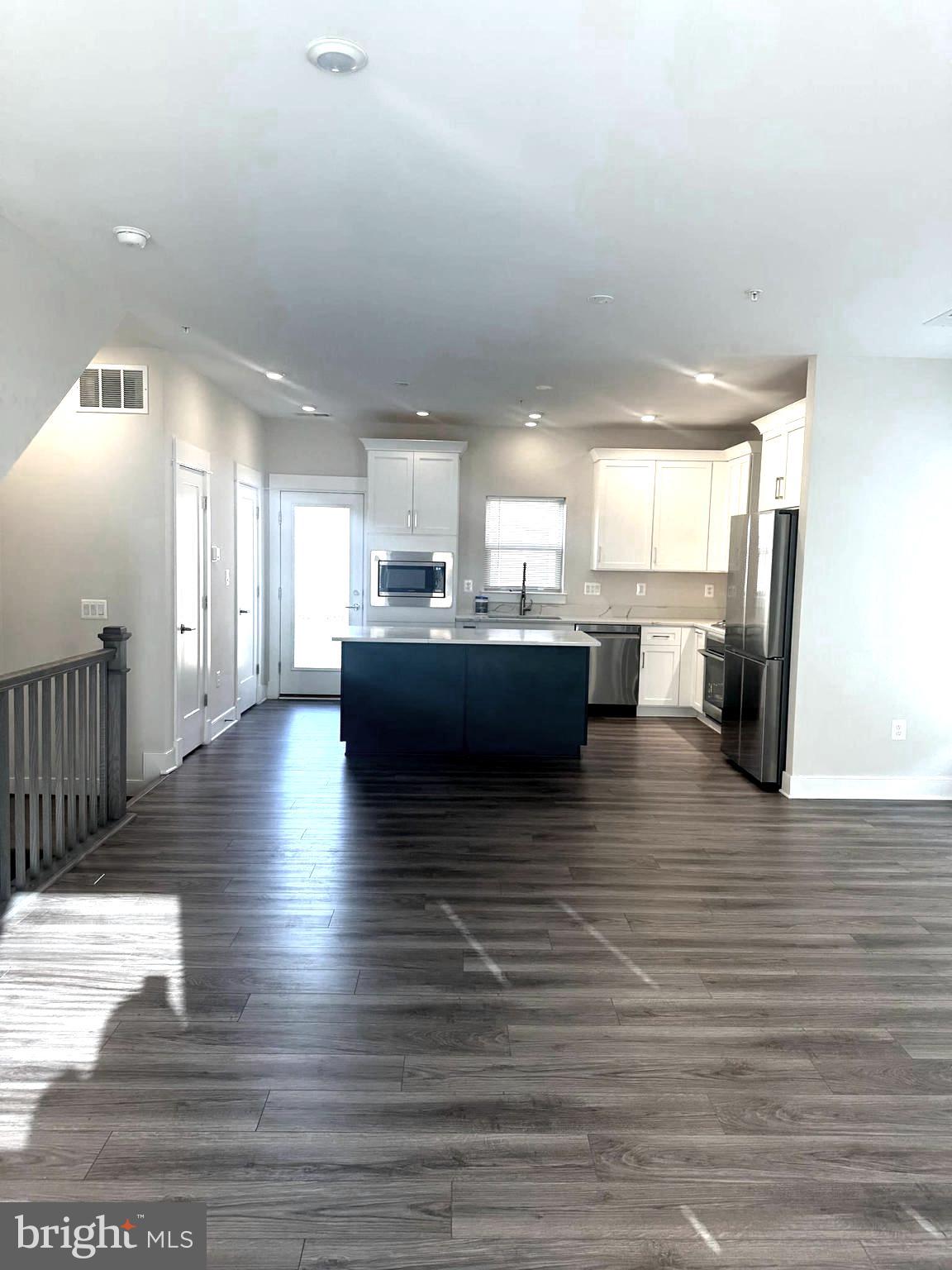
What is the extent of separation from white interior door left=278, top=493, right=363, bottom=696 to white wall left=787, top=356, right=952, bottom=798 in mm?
4478

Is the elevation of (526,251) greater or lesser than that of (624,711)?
greater

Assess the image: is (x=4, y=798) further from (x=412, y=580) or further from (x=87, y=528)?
(x=412, y=580)

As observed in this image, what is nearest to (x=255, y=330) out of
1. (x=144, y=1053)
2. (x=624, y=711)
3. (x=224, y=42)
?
(x=224, y=42)

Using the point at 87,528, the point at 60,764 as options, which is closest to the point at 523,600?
the point at 87,528

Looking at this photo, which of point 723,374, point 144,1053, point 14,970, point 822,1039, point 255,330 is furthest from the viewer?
point 723,374

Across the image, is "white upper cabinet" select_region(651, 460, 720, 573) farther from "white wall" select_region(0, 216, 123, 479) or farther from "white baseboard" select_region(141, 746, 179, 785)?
"white wall" select_region(0, 216, 123, 479)

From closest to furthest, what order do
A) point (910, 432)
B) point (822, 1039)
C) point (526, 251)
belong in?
1. point (822, 1039)
2. point (526, 251)
3. point (910, 432)

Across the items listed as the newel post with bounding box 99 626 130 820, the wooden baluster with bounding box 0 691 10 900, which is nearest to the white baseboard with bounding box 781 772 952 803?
the newel post with bounding box 99 626 130 820

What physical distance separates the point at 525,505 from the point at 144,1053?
21.5ft

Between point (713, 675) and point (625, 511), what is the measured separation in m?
1.83

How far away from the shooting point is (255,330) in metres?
4.70

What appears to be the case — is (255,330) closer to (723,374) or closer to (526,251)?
(526,251)

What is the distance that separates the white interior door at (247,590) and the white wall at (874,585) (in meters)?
4.60

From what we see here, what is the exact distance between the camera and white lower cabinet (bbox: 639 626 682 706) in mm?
7703
